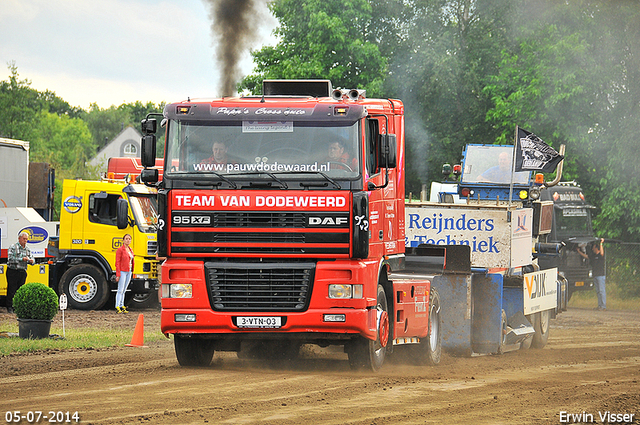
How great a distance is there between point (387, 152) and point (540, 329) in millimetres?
7513

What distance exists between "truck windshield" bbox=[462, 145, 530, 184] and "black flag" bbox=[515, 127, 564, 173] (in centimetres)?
223

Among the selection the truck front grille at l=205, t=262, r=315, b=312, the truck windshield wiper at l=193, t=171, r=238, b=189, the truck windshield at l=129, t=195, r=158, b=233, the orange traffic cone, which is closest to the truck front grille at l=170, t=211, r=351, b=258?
the truck front grille at l=205, t=262, r=315, b=312

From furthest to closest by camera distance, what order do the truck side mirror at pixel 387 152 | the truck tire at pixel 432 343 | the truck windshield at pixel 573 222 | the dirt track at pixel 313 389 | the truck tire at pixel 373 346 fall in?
1. the truck windshield at pixel 573 222
2. the truck tire at pixel 432 343
3. the truck tire at pixel 373 346
4. the truck side mirror at pixel 387 152
5. the dirt track at pixel 313 389

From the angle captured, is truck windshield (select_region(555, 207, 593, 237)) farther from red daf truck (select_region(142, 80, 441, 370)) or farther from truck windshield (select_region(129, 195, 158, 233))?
red daf truck (select_region(142, 80, 441, 370))

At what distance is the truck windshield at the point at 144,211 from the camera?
23.0 metres

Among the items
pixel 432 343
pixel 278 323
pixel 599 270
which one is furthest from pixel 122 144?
pixel 278 323

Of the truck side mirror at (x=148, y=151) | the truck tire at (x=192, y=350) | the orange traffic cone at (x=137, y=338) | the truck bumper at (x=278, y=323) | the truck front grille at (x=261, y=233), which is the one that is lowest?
the orange traffic cone at (x=137, y=338)

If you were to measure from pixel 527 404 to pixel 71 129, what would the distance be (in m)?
98.1

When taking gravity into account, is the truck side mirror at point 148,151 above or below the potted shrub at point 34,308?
above

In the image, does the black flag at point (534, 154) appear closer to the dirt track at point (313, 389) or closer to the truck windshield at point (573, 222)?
the dirt track at point (313, 389)

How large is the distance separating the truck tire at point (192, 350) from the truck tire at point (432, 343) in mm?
3059

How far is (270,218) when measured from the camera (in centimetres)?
1081

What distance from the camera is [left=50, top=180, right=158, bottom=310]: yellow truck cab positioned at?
2281cm

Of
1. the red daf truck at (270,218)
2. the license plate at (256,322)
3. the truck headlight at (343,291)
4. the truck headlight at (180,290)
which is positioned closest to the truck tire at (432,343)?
the red daf truck at (270,218)
